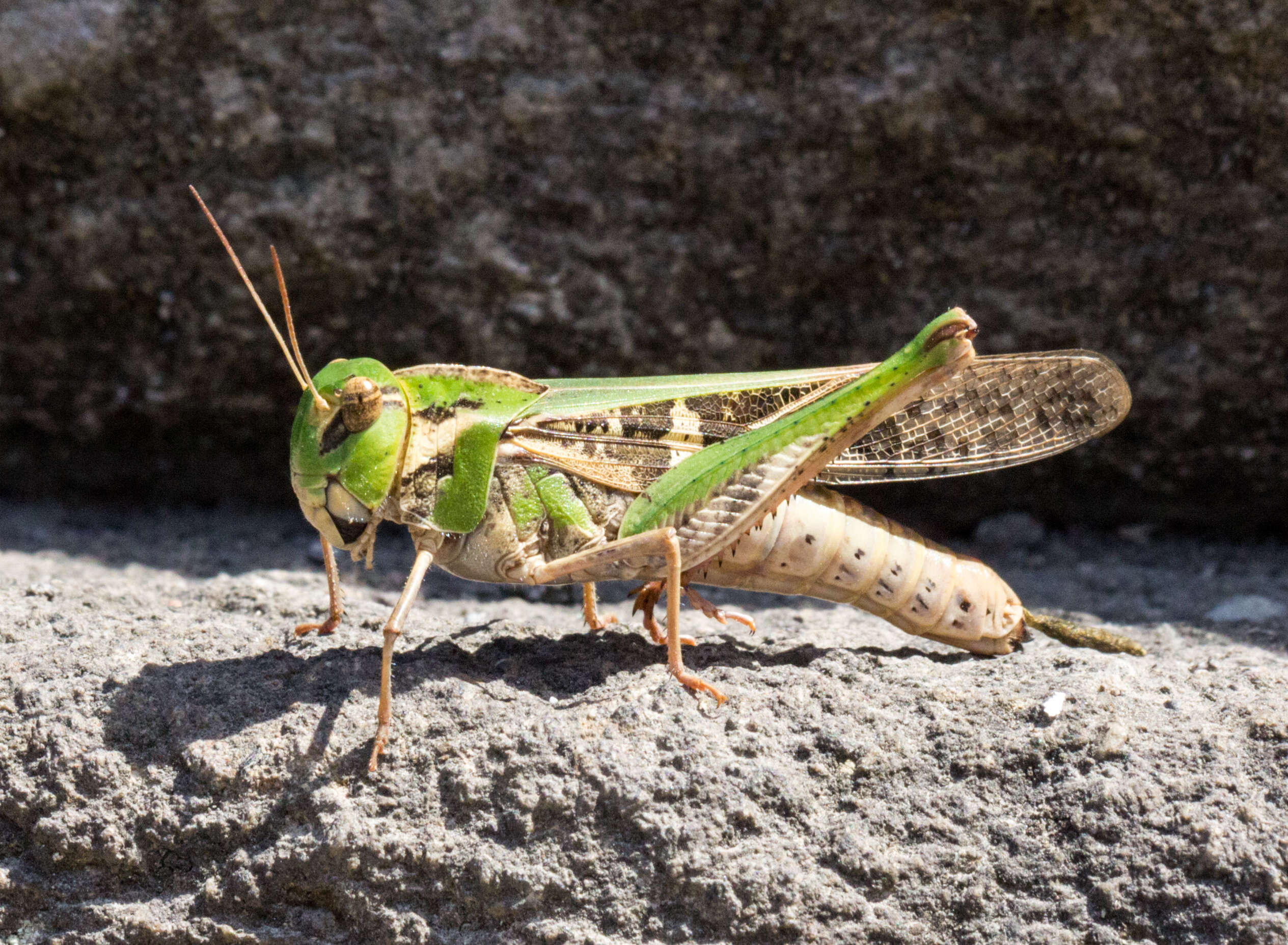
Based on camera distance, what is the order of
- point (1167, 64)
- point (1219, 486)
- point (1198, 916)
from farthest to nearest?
point (1219, 486)
point (1167, 64)
point (1198, 916)

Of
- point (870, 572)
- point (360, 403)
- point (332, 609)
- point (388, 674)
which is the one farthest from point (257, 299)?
point (870, 572)

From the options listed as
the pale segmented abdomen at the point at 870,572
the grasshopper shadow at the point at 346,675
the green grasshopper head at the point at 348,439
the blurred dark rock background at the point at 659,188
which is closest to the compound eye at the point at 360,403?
the green grasshopper head at the point at 348,439

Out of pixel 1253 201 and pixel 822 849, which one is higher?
pixel 1253 201

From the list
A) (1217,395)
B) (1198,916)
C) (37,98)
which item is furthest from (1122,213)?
(37,98)

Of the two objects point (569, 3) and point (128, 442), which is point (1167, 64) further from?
point (128, 442)

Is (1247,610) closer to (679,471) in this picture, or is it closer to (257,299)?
(679,471)

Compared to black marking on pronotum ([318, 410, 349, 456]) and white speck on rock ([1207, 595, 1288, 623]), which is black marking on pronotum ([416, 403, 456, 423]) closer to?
black marking on pronotum ([318, 410, 349, 456])

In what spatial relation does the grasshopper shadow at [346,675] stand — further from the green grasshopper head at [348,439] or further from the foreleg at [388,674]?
the green grasshopper head at [348,439]
